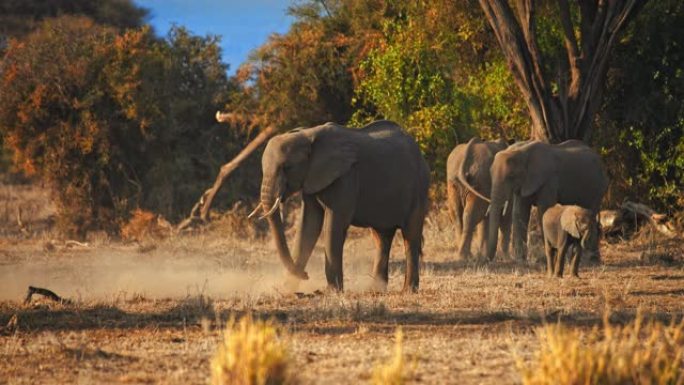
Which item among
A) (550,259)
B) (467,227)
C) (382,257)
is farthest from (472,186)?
(382,257)

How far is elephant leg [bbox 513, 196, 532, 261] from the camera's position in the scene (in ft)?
65.4

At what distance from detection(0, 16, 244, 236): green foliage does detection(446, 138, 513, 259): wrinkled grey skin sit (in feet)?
30.5

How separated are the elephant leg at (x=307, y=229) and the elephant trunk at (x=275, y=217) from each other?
0.09 m

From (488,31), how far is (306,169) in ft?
36.4

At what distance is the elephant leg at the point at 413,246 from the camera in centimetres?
1498

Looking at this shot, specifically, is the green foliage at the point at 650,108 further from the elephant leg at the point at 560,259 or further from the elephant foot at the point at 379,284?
the elephant foot at the point at 379,284

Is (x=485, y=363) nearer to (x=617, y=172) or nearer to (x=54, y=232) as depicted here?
(x=617, y=172)

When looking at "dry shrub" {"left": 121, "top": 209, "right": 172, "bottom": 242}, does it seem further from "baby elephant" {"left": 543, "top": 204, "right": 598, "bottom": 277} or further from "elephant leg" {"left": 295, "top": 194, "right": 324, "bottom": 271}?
"elephant leg" {"left": 295, "top": 194, "right": 324, "bottom": 271}

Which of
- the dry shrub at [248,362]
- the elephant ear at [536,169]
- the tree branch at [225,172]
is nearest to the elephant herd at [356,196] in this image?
the elephant ear at [536,169]

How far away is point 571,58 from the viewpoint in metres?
20.9

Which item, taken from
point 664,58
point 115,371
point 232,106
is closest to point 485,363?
point 115,371

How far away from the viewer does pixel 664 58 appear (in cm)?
2342

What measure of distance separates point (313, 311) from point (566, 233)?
202 inches

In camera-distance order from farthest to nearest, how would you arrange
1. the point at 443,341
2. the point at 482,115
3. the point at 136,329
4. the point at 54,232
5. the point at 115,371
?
the point at 54,232, the point at 482,115, the point at 136,329, the point at 443,341, the point at 115,371
